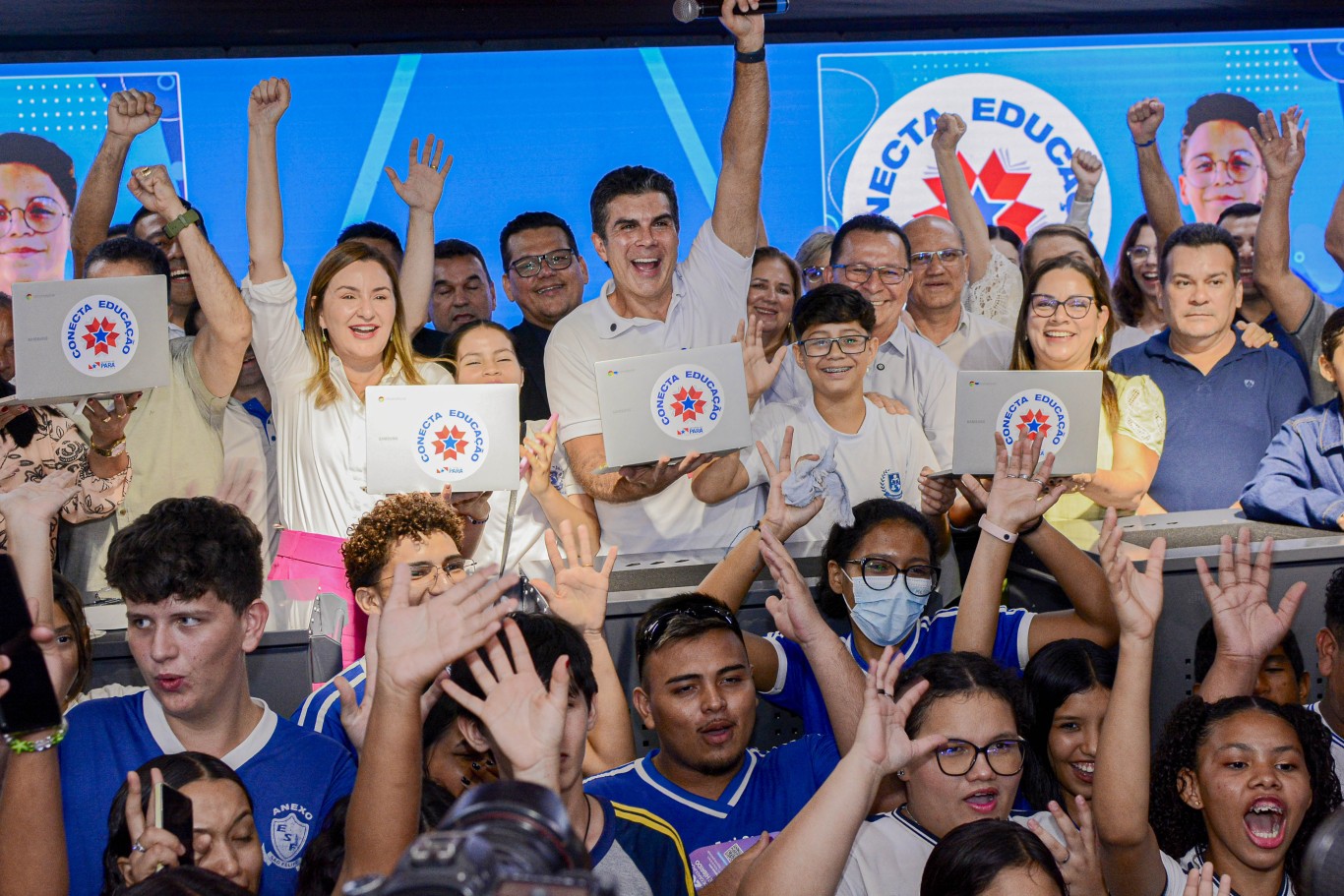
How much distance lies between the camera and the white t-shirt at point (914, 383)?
14.5 ft

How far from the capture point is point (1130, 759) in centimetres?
228

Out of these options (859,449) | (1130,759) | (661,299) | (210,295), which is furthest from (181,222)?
(1130,759)

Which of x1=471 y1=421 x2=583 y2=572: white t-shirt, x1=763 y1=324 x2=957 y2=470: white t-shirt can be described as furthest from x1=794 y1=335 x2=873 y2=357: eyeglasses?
x1=471 y1=421 x2=583 y2=572: white t-shirt

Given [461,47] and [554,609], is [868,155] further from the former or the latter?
[554,609]

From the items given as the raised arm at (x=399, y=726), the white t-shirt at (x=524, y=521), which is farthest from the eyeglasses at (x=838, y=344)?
the raised arm at (x=399, y=726)

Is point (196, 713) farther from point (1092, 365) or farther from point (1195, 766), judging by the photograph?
point (1092, 365)

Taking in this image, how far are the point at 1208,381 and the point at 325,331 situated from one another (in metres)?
2.88

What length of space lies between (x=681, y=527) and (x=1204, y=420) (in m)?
1.83

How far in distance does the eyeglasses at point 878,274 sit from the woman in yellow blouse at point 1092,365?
17.1 inches

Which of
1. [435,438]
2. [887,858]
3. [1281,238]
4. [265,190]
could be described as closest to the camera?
[887,858]

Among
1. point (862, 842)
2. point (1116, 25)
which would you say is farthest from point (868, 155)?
point (862, 842)

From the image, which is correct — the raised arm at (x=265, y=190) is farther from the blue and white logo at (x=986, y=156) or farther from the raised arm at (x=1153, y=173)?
the raised arm at (x=1153, y=173)

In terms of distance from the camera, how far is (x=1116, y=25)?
5.28 metres

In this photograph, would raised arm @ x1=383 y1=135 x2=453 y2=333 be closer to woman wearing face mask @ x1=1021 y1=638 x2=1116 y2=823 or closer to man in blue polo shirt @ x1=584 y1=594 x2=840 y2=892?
man in blue polo shirt @ x1=584 y1=594 x2=840 y2=892
